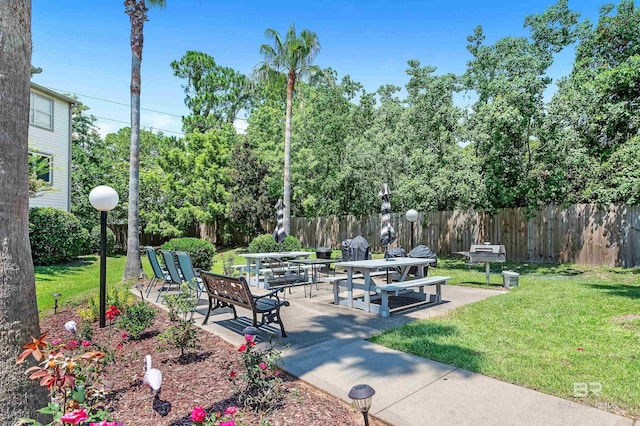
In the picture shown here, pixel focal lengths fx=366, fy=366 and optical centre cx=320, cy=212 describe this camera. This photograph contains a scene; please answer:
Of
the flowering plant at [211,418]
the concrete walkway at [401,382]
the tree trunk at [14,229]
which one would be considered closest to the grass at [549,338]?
the concrete walkway at [401,382]

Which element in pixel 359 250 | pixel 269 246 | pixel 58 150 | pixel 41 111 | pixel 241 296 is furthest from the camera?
pixel 58 150

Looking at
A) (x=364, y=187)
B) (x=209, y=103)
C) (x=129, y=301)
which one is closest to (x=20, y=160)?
(x=129, y=301)

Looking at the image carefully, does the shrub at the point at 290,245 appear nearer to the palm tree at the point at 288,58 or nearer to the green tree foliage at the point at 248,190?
the palm tree at the point at 288,58

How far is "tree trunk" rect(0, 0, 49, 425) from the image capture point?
93.0 inches

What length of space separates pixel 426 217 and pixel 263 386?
13642 millimetres

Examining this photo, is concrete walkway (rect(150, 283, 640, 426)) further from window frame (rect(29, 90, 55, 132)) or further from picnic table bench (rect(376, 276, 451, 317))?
window frame (rect(29, 90, 55, 132))

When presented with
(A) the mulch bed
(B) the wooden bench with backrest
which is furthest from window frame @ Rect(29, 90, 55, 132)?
(A) the mulch bed

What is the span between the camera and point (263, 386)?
296 cm

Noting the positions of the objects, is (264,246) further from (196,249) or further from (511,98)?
(511,98)

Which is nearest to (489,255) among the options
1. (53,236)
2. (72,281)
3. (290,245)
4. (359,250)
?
(359,250)

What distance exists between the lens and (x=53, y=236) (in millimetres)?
13594

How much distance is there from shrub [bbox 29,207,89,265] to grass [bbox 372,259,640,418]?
45.3 feet

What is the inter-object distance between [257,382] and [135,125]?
940 cm

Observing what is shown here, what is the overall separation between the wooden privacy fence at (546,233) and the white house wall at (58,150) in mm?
15955
